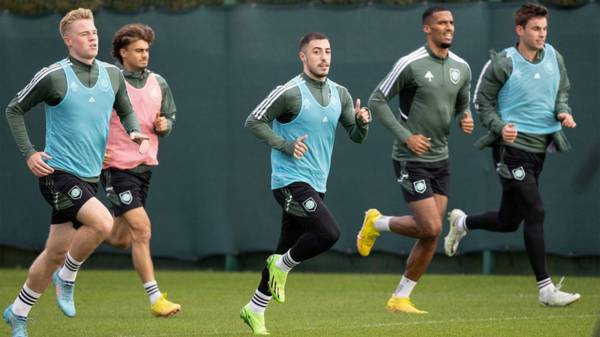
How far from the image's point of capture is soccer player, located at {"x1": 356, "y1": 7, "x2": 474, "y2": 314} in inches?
395

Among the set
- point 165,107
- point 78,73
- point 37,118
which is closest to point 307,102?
point 78,73

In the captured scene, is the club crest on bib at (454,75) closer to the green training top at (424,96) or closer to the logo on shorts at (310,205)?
the green training top at (424,96)

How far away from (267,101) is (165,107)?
2.17m

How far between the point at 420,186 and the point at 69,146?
2.96 m

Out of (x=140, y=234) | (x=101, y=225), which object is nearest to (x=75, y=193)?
(x=101, y=225)

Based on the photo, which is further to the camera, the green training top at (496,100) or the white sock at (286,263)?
the green training top at (496,100)

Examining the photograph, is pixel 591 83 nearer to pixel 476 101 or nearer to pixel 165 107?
pixel 476 101

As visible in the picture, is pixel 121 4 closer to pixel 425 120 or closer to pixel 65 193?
pixel 425 120

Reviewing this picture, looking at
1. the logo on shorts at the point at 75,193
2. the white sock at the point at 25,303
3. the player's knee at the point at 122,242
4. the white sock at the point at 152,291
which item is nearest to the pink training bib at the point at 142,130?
the player's knee at the point at 122,242

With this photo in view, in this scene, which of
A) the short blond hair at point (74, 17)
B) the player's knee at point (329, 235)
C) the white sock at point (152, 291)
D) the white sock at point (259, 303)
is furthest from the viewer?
the white sock at point (152, 291)

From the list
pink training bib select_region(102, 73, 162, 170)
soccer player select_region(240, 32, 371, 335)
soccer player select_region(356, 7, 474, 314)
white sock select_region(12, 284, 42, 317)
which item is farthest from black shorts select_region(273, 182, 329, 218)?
pink training bib select_region(102, 73, 162, 170)

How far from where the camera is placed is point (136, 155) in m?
10.5

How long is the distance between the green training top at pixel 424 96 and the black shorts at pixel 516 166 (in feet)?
2.21

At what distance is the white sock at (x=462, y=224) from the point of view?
36.7 ft
